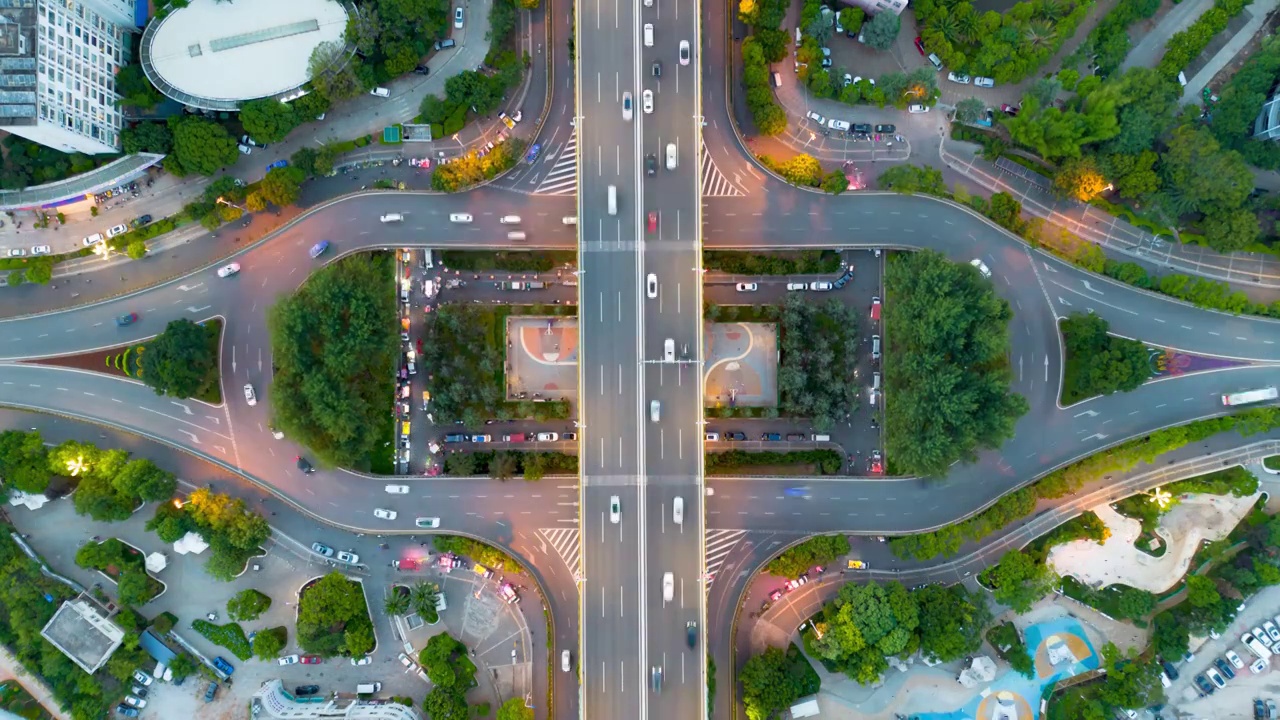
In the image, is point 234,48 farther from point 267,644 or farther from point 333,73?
point 267,644

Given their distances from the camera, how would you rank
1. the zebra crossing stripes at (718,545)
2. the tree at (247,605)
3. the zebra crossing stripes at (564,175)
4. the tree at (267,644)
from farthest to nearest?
the zebra crossing stripes at (564,175), the zebra crossing stripes at (718,545), the tree at (247,605), the tree at (267,644)

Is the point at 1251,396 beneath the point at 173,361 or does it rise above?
beneath

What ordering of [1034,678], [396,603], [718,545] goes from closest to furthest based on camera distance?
[396,603] < [1034,678] < [718,545]

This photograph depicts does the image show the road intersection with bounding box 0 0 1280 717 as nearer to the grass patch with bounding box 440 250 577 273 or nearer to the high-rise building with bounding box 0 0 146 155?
the grass patch with bounding box 440 250 577 273

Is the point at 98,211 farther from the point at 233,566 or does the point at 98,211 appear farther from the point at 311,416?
the point at 233,566

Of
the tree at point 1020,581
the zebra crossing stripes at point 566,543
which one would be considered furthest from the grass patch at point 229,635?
the tree at point 1020,581

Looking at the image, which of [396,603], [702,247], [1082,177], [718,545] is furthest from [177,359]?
[1082,177]

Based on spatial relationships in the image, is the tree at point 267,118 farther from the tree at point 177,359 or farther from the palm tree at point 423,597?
the palm tree at point 423,597
